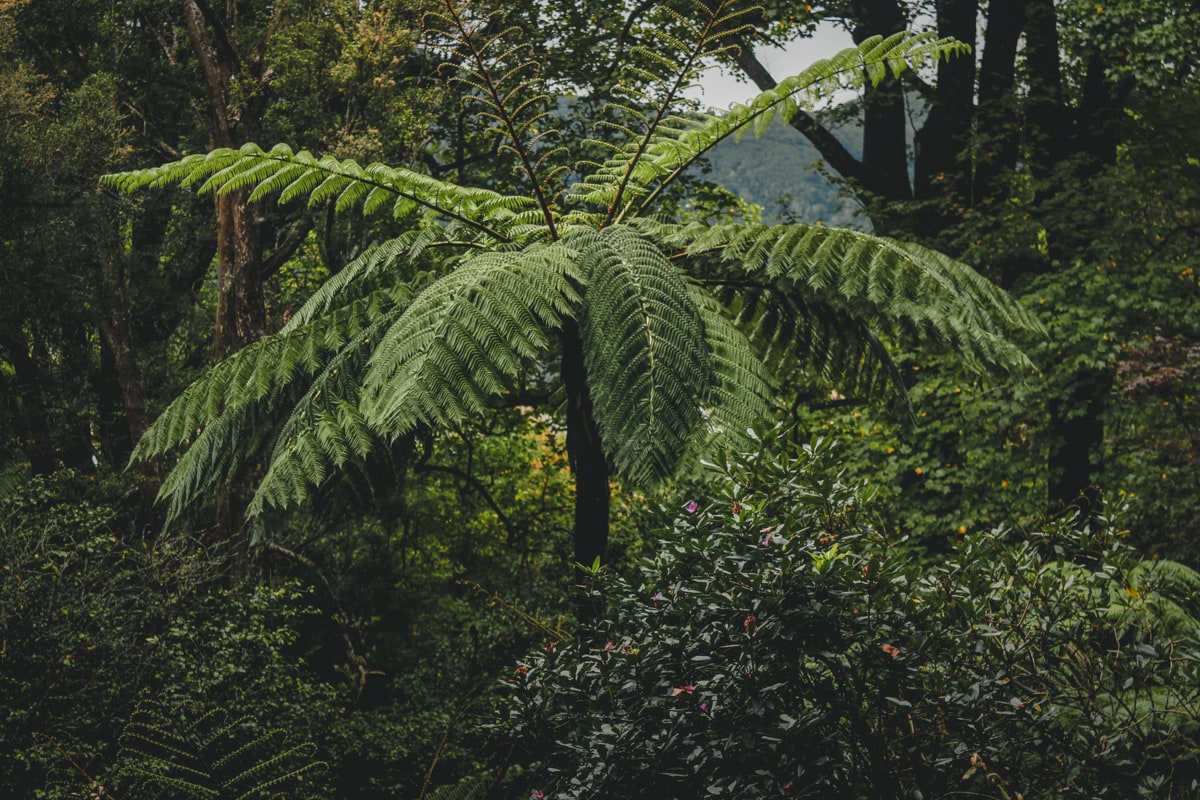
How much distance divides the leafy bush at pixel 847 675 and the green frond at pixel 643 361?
0.96ft

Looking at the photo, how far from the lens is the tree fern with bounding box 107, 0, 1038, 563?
3592mm

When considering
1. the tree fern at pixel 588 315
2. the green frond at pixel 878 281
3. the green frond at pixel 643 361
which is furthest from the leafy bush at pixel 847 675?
the green frond at pixel 878 281

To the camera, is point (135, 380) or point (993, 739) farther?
point (135, 380)

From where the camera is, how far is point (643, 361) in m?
3.60

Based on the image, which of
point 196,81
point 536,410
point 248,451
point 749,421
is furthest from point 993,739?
point 196,81

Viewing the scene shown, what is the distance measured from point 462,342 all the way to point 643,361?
0.64 m

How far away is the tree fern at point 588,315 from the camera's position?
11.8 ft

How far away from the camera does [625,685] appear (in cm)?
307

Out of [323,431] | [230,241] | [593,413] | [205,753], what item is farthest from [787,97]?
[230,241]

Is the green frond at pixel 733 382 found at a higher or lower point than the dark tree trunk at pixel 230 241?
A: lower

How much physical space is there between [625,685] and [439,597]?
7.79 m

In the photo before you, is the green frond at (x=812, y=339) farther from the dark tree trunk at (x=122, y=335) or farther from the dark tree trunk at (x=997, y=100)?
the dark tree trunk at (x=122, y=335)

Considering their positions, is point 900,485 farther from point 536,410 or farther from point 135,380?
point 135,380

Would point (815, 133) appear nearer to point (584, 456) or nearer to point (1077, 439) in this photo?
point (1077, 439)
